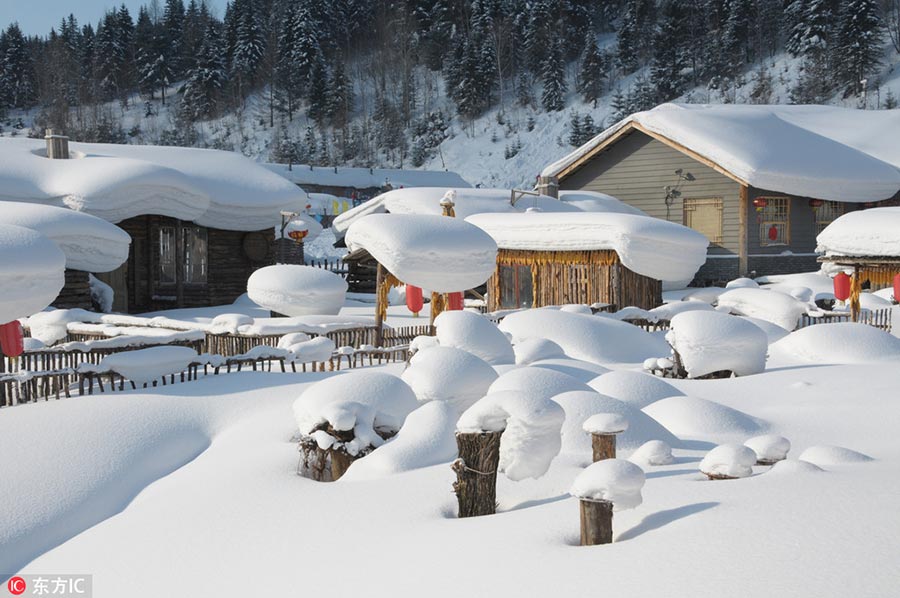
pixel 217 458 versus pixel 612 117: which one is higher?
pixel 612 117

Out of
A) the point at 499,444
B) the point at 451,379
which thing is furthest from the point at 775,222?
the point at 499,444

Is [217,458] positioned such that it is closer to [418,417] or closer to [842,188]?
[418,417]

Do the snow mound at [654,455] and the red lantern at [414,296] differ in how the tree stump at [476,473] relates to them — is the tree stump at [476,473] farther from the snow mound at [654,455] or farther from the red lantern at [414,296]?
the red lantern at [414,296]

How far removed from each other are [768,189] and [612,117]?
3482 cm

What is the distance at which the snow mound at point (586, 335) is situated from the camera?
1462 centimetres

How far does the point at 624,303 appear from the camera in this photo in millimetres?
20188

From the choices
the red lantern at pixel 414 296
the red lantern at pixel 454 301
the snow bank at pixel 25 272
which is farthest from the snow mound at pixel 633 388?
the snow bank at pixel 25 272

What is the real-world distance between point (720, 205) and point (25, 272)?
21512 millimetres

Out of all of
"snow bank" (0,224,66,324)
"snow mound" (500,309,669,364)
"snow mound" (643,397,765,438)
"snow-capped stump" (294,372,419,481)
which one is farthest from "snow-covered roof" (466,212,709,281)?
"snow bank" (0,224,66,324)

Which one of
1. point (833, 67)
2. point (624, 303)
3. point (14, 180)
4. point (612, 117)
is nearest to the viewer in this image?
point (624, 303)

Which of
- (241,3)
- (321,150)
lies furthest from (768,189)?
(241,3)

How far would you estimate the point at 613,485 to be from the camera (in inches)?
199

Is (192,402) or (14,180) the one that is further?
(14,180)

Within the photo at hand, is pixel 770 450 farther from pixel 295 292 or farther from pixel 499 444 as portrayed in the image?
pixel 295 292
